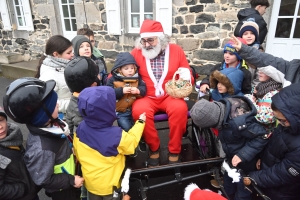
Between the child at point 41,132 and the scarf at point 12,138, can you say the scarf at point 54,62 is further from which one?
the scarf at point 12,138

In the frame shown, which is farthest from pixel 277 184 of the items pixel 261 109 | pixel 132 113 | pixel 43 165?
pixel 43 165

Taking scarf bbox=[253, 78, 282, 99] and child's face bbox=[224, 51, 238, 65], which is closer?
scarf bbox=[253, 78, 282, 99]

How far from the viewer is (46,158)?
61.6 inches

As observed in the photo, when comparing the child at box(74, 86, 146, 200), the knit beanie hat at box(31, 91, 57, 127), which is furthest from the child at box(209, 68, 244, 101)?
the knit beanie hat at box(31, 91, 57, 127)

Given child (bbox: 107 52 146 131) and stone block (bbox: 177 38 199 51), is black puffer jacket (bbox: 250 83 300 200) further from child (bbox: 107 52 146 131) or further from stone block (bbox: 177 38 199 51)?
stone block (bbox: 177 38 199 51)

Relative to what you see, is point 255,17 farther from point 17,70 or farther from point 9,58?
point 9,58

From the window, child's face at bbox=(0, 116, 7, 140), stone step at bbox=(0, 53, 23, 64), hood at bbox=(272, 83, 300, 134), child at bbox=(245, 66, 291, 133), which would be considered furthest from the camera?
stone step at bbox=(0, 53, 23, 64)

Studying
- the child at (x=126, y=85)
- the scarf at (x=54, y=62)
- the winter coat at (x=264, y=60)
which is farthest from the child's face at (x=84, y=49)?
the winter coat at (x=264, y=60)

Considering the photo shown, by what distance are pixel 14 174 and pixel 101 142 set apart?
2.07ft

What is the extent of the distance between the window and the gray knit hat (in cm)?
464

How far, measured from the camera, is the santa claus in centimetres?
227

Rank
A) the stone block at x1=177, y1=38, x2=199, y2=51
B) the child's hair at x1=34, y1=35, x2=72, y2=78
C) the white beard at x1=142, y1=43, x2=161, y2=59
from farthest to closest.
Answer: the stone block at x1=177, y1=38, x2=199, y2=51
the white beard at x1=142, y1=43, x2=161, y2=59
the child's hair at x1=34, y1=35, x2=72, y2=78

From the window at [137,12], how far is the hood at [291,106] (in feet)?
16.2

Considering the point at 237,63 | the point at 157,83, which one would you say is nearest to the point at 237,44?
the point at 237,63
